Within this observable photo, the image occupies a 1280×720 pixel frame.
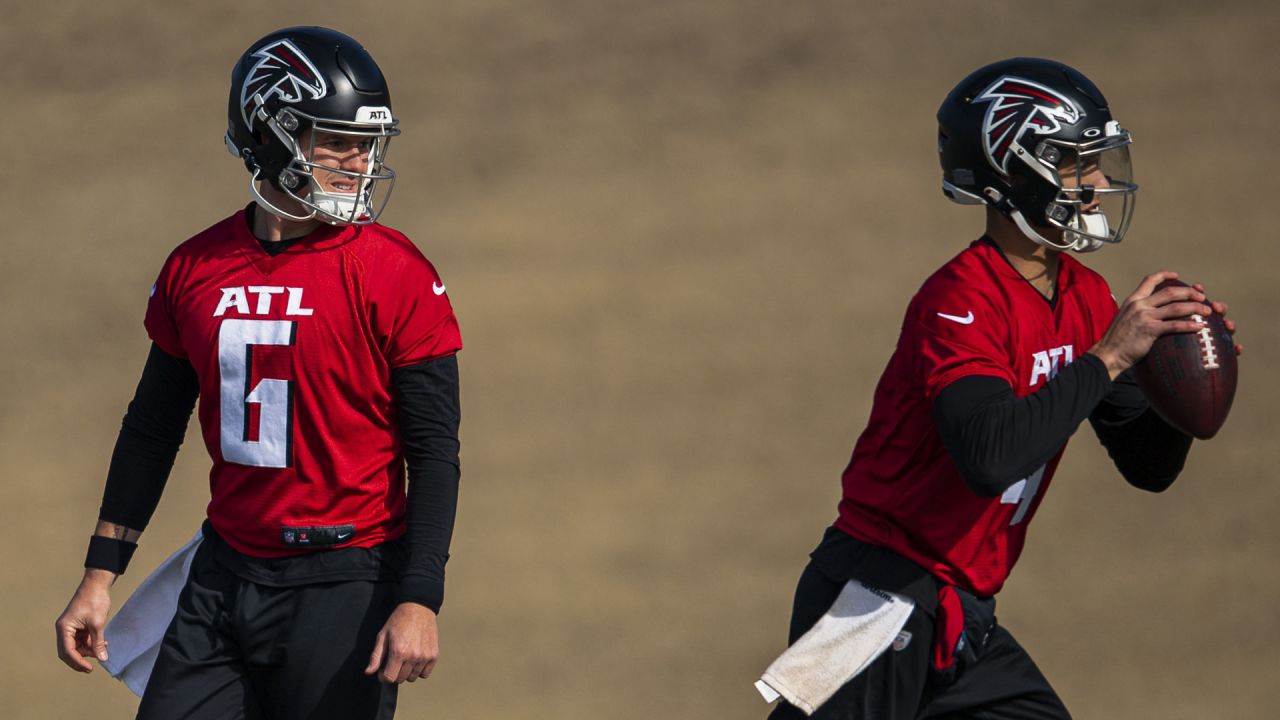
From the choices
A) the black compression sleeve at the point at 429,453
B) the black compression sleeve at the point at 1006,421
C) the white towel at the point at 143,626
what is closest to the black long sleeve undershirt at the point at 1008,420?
the black compression sleeve at the point at 1006,421

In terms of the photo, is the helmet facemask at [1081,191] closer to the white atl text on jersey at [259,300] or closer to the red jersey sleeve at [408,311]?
the red jersey sleeve at [408,311]

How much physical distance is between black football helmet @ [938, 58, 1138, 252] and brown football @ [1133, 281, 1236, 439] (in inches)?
10.8

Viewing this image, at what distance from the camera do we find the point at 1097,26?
35.6 feet

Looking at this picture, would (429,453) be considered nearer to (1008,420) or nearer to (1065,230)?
(1008,420)

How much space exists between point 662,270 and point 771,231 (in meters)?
0.71

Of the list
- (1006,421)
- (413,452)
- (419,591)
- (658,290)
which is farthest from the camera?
(658,290)

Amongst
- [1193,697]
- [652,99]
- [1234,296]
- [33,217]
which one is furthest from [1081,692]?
[33,217]

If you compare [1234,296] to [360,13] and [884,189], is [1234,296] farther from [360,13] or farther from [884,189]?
[360,13]

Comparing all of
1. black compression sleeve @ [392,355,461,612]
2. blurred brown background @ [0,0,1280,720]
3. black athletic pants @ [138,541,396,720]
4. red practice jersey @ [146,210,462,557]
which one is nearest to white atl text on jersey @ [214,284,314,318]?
red practice jersey @ [146,210,462,557]

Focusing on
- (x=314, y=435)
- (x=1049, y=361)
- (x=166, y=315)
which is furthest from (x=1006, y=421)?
(x=166, y=315)

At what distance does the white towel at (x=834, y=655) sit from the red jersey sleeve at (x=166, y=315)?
1476 mm

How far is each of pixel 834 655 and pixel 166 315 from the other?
5.35 feet

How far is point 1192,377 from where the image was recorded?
368 centimetres

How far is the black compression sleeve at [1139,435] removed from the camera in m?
4.00
